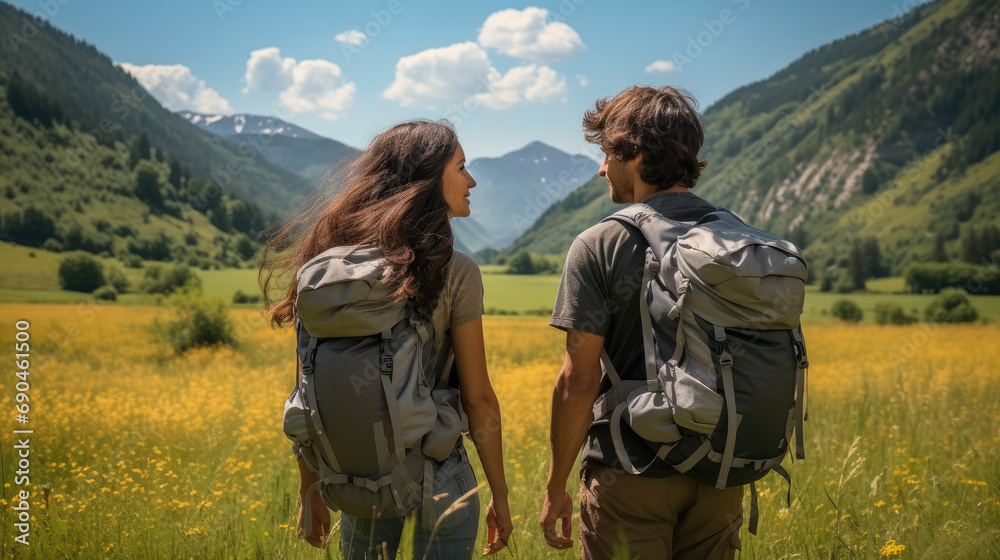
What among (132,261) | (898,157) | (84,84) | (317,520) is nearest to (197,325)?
(317,520)

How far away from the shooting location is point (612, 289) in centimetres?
210

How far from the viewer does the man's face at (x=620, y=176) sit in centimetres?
224

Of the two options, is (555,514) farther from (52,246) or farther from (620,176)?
(52,246)

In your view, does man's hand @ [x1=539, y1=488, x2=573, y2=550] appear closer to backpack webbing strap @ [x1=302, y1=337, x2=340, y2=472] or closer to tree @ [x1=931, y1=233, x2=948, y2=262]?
backpack webbing strap @ [x1=302, y1=337, x2=340, y2=472]

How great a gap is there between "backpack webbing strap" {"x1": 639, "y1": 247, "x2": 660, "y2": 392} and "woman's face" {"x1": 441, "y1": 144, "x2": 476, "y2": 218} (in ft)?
2.11

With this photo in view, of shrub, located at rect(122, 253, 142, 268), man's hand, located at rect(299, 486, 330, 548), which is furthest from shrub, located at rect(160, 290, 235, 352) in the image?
shrub, located at rect(122, 253, 142, 268)

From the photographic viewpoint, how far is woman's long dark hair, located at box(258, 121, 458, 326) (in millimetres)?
1858

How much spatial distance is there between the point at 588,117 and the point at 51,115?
17192 centimetres

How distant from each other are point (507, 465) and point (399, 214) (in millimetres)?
4367

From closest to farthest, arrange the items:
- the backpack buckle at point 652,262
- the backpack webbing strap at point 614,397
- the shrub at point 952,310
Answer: the backpack buckle at point 652,262 → the backpack webbing strap at point 614,397 → the shrub at point 952,310

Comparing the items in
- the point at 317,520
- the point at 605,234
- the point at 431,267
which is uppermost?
the point at 605,234

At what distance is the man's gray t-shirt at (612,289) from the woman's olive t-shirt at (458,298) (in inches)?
A: 12.6

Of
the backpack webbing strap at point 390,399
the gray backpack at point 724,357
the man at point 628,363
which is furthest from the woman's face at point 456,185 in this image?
the gray backpack at point 724,357

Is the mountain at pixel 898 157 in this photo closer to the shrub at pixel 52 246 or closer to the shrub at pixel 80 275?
the shrub at pixel 80 275
